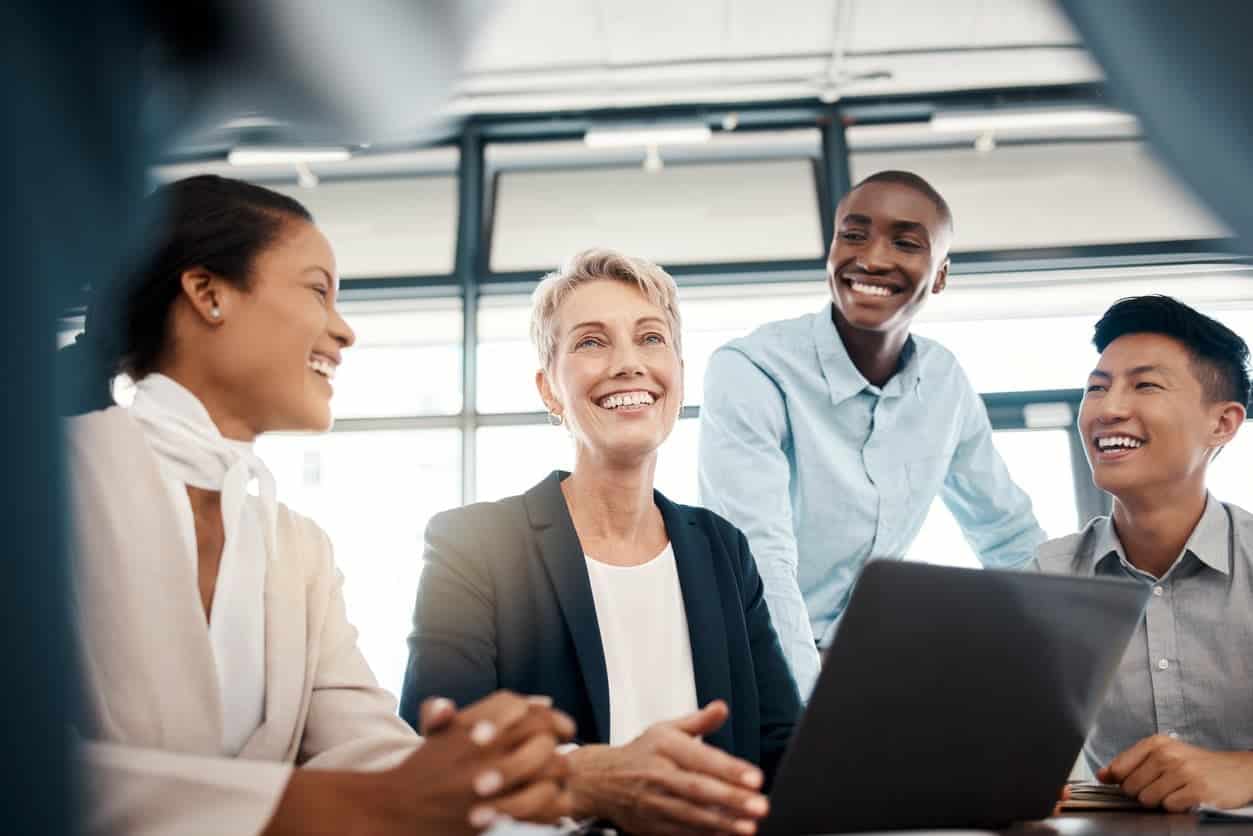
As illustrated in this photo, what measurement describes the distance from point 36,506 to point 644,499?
131 cm

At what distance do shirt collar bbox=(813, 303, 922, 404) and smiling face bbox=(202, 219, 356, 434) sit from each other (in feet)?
4.58

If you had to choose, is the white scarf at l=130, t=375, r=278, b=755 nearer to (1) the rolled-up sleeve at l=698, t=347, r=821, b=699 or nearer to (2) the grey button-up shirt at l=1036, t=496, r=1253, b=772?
(1) the rolled-up sleeve at l=698, t=347, r=821, b=699

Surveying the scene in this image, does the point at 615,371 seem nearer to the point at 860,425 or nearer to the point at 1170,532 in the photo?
the point at 860,425

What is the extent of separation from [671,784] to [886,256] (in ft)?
5.88

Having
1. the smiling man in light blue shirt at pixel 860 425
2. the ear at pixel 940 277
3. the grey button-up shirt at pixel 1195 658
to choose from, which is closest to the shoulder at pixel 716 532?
the smiling man in light blue shirt at pixel 860 425

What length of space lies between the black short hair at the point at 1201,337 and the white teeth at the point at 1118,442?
0.19 metres

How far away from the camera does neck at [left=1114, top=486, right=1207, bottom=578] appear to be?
73.4 inches

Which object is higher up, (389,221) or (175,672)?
(389,221)

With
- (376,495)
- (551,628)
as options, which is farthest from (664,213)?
(551,628)

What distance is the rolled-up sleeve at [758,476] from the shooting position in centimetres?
194

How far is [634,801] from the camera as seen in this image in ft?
3.27

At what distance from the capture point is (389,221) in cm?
546

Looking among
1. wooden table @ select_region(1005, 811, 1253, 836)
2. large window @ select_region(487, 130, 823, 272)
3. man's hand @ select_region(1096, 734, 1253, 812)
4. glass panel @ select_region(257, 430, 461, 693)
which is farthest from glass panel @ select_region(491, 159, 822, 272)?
wooden table @ select_region(1005, 811, 1253, 836)

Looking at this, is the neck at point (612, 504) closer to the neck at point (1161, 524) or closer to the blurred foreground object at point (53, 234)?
the neck at point (1161, 524)
